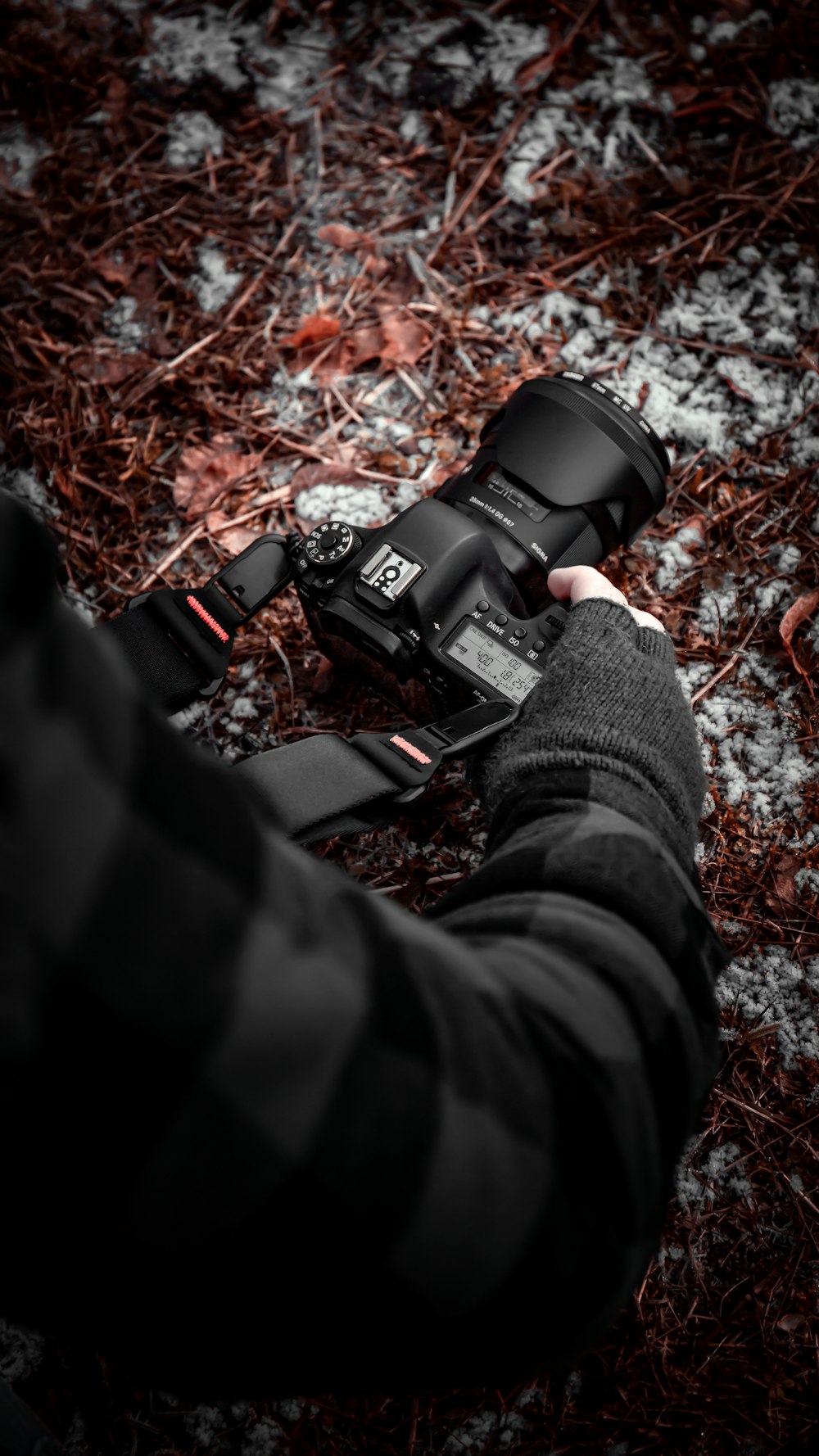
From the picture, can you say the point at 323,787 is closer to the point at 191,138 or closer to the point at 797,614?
the point at 797,614

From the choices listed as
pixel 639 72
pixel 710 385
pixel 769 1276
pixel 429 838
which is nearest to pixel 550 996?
pixel 429 838

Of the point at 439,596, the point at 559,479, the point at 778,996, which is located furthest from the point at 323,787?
the point at 778,996

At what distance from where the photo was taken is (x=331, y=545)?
47.8 inches

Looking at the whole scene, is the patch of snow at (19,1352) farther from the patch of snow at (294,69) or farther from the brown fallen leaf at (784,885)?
the patch of snow at (294,69)

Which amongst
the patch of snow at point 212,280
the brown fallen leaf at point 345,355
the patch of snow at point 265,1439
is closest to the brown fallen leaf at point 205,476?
the brown fallen leaf at point 345,355

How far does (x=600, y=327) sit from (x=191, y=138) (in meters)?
0.94

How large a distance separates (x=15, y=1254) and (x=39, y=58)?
2.25 metres

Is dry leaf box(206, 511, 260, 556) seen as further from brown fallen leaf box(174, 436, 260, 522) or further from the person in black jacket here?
the person in black jacket

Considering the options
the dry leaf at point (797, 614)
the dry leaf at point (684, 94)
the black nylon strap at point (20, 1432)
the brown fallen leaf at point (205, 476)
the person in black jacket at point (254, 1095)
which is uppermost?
the dry leaf at point (684, 94)

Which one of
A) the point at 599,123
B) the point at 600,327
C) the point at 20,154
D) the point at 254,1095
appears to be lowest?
the point at 254,1095

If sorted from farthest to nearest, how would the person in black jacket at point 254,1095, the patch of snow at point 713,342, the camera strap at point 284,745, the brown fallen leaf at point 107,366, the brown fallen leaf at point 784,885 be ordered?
the brown fallen leaf at point 107,366
the patch of snow at point 713,342
the brown fallen leaf at point 784,885
the camera strap at point 284,745
the person in black jacket at point 254,1095

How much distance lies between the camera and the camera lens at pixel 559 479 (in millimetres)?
1215

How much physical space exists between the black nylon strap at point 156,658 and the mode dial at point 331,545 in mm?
243

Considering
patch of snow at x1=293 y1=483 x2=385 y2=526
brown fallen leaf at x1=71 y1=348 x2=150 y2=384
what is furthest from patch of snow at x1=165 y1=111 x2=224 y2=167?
patch of snow at x1=293 y1=483 x2=385 y2=526
